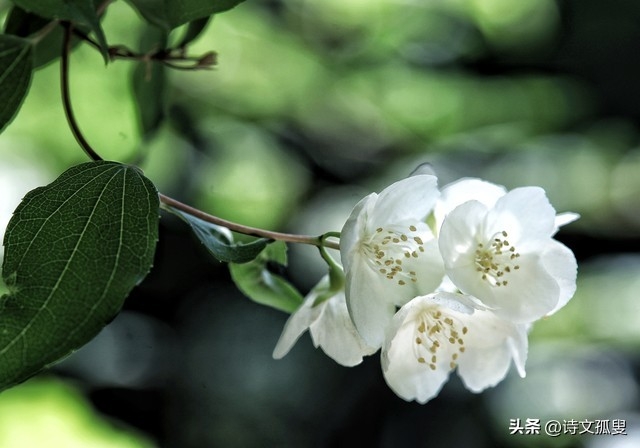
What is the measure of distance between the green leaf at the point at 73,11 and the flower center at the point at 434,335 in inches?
10.8

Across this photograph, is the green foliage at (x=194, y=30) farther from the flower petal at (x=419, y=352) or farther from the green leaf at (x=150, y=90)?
the flower petal at (x=419, y=352)

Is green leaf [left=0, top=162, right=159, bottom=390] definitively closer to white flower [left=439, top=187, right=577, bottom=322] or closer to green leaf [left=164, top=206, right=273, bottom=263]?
green leaf [left=164, top=206, right=273, bottom=263]

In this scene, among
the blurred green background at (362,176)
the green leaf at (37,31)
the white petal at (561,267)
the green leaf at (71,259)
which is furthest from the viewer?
the blurred green background at (362,176)

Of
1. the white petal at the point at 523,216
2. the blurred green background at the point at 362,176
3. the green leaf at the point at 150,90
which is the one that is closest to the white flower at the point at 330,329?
the white petal at the point at 523,216

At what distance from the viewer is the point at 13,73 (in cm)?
59

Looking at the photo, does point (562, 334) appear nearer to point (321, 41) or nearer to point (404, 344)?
point (321, 41)

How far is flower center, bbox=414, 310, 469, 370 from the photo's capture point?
Result: 541 millimetres

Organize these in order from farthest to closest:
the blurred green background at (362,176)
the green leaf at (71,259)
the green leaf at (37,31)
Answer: the blurred green background at (362,176) < the green leaf at (37,31) < the green leaf at (71,259)

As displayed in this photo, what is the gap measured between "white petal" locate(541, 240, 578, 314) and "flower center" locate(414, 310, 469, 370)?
0.07m

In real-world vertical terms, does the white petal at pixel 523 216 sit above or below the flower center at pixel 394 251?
above

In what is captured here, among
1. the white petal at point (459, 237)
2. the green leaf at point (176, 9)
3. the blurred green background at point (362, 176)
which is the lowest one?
the blurred green background at point (362, 176)

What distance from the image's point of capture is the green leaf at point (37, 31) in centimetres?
66

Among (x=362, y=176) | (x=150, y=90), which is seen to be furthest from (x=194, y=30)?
(x=362, y=176)

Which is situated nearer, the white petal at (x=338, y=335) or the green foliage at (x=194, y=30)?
the white petal at (x=338, y=335)
